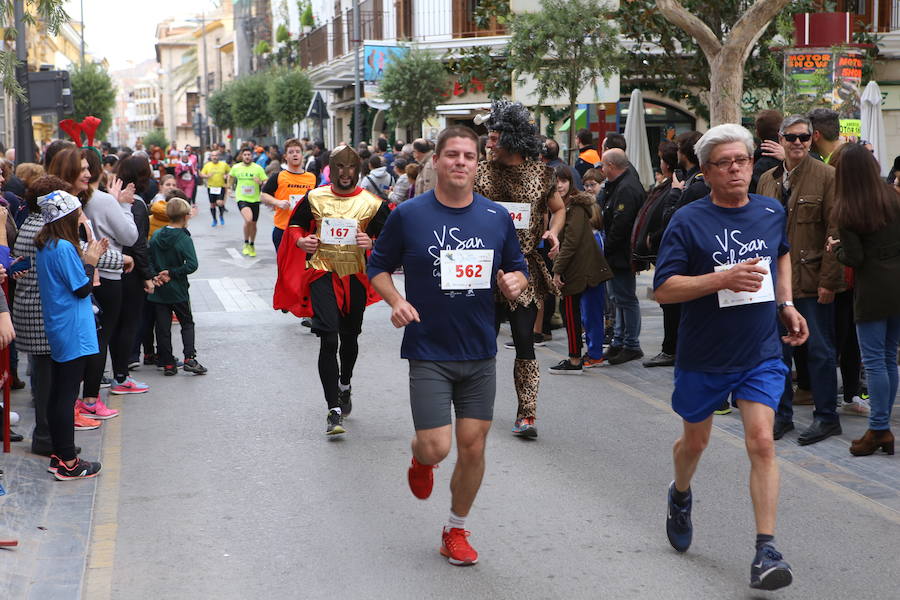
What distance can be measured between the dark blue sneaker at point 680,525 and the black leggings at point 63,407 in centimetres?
350

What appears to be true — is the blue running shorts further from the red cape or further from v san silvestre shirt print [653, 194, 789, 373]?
the red cape

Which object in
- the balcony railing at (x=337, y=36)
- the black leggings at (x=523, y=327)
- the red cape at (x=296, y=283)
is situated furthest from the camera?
the balcony railing at (x=337, y=36)

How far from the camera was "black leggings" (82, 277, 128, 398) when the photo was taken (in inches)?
333

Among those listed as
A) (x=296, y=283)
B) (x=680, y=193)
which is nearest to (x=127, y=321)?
(x=296, y=283)

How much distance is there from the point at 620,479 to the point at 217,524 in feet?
7.60

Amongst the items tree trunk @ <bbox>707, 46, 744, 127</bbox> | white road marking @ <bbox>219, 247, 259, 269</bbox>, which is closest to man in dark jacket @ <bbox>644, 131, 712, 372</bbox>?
tree trunk @ <bbox>707, 46, 744, 127</bbox>

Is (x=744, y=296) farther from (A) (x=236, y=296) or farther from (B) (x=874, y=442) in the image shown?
(A) (x=236, y=296)

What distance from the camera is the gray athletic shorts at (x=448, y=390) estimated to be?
5.13m

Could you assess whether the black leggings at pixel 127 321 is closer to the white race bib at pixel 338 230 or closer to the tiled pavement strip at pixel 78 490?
the tiled pavement strip at pixel 78 490

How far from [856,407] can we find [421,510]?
12.7 ft

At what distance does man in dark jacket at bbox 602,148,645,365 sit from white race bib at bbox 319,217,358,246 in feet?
11.4

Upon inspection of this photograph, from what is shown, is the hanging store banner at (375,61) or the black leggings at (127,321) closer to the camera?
the black leggings at (127,321)

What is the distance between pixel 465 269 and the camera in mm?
5168

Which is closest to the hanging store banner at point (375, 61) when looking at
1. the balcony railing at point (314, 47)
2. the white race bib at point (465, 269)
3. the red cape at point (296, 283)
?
the balcony railing at point (314, 47)
